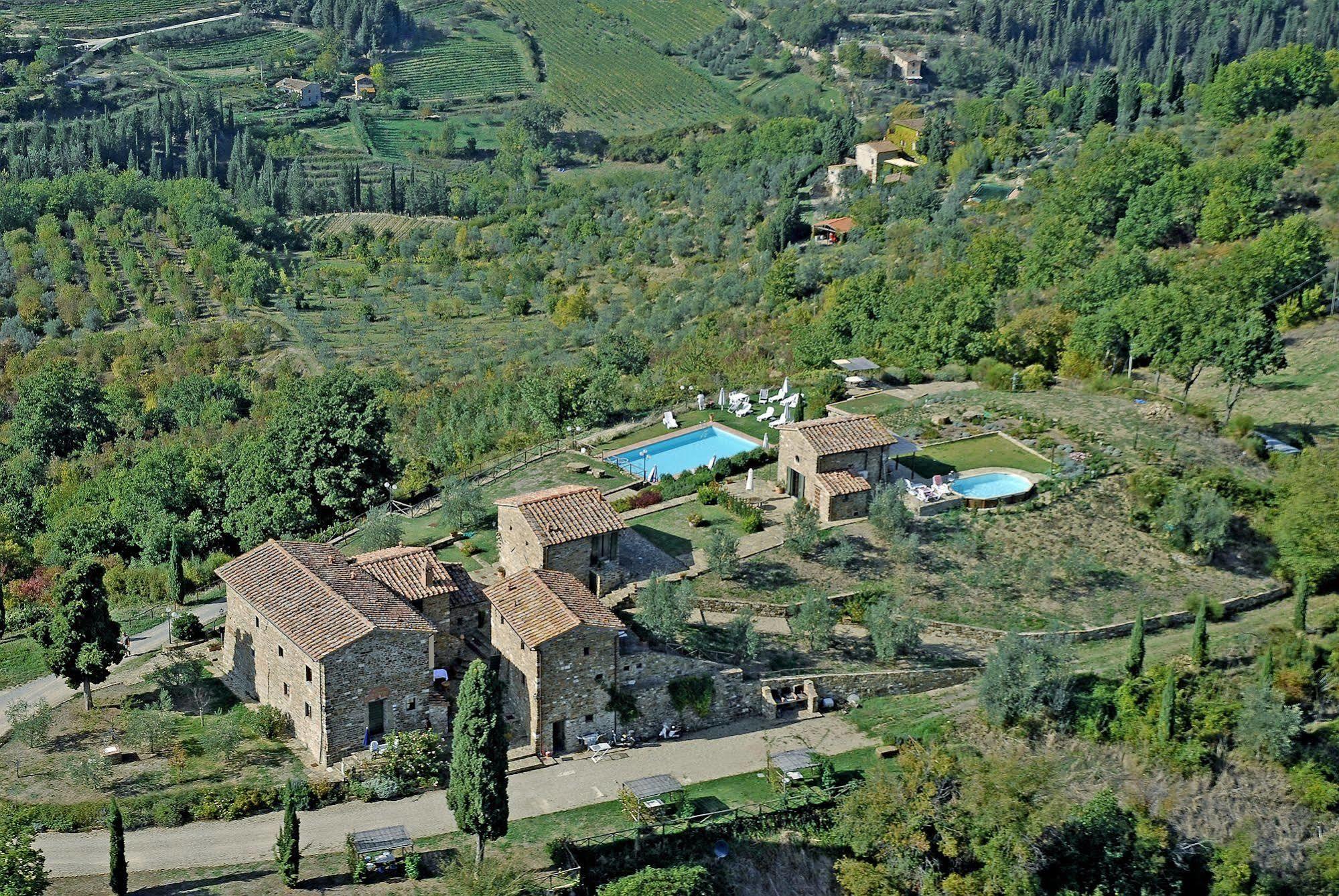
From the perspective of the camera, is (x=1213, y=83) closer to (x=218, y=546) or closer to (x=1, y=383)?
(x=218, y=546)

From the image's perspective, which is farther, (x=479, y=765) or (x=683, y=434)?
(x=683, y=434)

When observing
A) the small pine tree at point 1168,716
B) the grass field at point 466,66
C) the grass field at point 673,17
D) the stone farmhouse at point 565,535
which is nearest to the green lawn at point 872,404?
the stone farmhouse at point 565,535

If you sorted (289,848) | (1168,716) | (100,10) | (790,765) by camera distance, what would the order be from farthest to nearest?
(100,10) < (1168,716) < (790,765) < (289,848)

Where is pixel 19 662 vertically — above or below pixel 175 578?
below

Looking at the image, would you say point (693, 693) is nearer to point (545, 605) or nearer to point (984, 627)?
point (545, 605)

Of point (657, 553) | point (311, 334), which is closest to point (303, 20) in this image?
point (311, 334)

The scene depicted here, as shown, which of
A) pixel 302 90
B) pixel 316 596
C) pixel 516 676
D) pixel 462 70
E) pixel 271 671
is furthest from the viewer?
pixel 462 70

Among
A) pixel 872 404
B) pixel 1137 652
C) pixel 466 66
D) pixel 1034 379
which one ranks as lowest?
pixel 466 66

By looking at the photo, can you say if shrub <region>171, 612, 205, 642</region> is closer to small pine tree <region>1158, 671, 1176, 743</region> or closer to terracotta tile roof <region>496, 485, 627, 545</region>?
terracotta tile roof <region>496, 485, 627, 545</region>

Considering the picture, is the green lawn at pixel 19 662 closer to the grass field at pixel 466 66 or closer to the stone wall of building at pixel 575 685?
the stone wall of building at pixel 575 685

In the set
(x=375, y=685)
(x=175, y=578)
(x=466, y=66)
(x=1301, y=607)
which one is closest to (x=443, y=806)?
(x=375, y=685)
